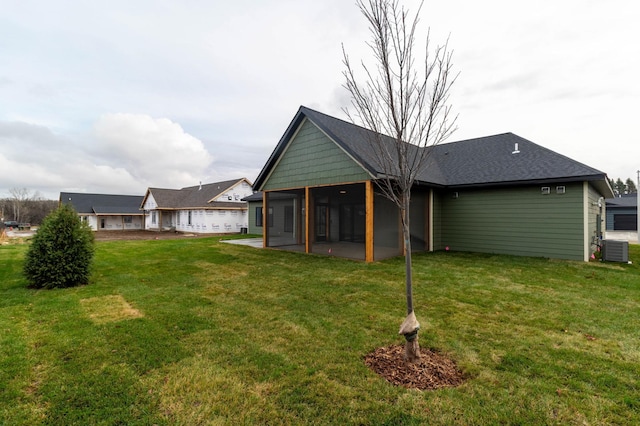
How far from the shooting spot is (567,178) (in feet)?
29.6

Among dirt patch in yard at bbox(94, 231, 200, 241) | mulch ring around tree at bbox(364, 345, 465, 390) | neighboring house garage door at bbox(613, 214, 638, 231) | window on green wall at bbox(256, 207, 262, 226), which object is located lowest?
mulch ring around tree at bbox(364, 345, 465, 390)

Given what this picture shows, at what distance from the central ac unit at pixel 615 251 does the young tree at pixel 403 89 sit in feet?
32.6

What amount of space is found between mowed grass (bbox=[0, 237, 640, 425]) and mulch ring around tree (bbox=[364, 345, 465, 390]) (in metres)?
0.12

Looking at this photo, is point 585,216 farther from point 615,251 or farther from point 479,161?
point 479,161

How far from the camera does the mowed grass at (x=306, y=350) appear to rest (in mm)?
2322

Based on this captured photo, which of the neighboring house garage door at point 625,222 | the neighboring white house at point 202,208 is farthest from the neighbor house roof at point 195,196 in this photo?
the neighboring house garage door at point 625,222

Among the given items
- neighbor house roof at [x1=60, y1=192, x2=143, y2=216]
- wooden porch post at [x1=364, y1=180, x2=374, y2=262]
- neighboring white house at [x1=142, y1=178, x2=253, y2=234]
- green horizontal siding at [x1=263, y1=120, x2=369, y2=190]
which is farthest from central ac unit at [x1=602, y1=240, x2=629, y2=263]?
neighbor house roof at [x1=60, y1=192, x2=143, y2=216]

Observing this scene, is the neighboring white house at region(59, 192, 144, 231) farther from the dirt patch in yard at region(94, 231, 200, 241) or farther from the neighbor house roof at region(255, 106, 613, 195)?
the neighbor house roof at region(255, 106, 613, 195)

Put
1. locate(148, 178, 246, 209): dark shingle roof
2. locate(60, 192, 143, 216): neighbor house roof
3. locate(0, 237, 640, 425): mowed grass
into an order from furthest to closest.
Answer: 1. locate(60, 192, 143, 216): neighbor house roof
2. locate(148, 178, 246, 209): dark shingle roof
3. locate(0, 237, 640, 425): mowed grass

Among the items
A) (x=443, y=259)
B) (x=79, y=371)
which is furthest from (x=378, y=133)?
(x=443, y=259)

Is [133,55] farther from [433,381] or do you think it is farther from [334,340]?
[433,381]

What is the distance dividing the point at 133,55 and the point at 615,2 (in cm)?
1396

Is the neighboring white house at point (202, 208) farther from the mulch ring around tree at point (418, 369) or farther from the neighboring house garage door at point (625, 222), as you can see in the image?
the neighboring house garage door at point (625, 222)

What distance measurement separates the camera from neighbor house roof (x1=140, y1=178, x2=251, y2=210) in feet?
83.4
